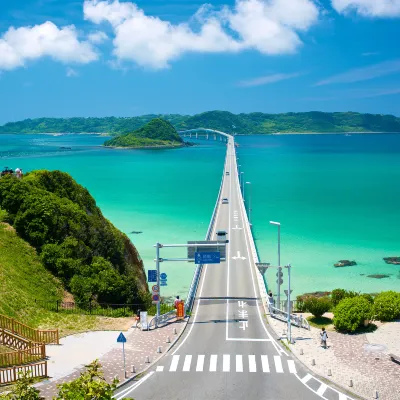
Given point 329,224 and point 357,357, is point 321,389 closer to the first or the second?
point 357,357

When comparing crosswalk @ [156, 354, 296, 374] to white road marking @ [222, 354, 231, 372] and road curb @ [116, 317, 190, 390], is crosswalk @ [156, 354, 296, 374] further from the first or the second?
road curb @ [116, 317, 190, 390]

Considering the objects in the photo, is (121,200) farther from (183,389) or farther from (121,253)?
(183,389)

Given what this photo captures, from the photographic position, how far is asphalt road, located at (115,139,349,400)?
65.3 feet

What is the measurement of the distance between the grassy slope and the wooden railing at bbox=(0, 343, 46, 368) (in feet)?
11.0

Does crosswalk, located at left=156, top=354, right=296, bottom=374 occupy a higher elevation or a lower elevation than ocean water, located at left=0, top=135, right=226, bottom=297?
lower

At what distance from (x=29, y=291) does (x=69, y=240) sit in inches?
265

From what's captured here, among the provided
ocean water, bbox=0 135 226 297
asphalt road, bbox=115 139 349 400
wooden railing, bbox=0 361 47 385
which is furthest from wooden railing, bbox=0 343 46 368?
ocean water, bbox=0 135 226 297

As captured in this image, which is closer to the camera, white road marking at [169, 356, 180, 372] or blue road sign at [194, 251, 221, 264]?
white road marking at [169, 356, 180, 372]

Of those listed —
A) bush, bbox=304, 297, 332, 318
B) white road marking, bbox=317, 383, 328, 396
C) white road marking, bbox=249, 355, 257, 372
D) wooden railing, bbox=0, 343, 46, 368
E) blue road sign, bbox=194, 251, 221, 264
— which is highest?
blue road sign, bbox=194, 251, 221, 264

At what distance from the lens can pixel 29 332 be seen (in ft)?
78.7

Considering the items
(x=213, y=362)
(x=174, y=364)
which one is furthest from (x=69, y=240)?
(x=213, y=362)

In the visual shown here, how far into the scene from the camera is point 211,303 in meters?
34.8

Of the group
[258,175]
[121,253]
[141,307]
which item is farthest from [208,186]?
[141,307]

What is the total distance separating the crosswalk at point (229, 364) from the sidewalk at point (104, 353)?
140 centimetres
